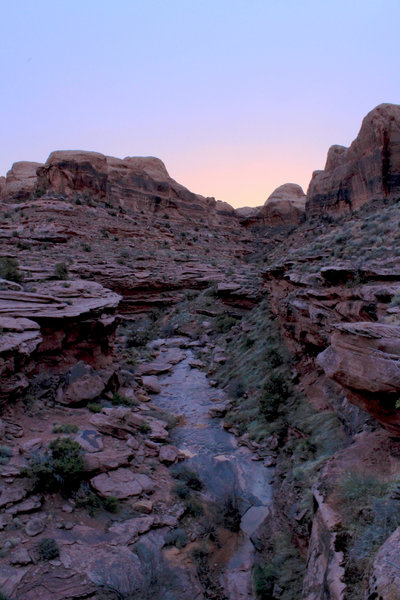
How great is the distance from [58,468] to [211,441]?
201 inches

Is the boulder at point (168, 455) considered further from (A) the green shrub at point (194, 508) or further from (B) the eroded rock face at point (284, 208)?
(B) the eroded rock face at point (284, 208)

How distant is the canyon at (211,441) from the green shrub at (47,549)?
0.03 m

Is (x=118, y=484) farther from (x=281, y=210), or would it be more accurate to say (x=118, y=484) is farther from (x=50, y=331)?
(x=281, y=210)

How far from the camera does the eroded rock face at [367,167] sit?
96.1 feet

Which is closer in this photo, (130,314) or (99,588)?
(99,588)

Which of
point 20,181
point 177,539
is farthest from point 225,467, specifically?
point 20,181

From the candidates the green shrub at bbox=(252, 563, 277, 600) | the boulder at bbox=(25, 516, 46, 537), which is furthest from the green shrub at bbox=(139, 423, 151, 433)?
the green shrub at bbox=(252, 563, 277, 600)

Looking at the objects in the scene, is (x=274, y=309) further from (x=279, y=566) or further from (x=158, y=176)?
(x=158, y=176)

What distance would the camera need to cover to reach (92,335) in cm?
1227

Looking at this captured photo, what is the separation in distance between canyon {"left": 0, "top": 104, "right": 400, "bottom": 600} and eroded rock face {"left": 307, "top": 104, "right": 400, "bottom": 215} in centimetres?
1545

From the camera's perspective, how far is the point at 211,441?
10484 mm

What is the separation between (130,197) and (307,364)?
3359 cm

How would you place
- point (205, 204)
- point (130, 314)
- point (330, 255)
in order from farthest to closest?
1. point (205, 204)
2. point (130, 314)
3. point (330, 255)

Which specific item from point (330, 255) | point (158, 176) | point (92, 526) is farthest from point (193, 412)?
point (158, 176)
